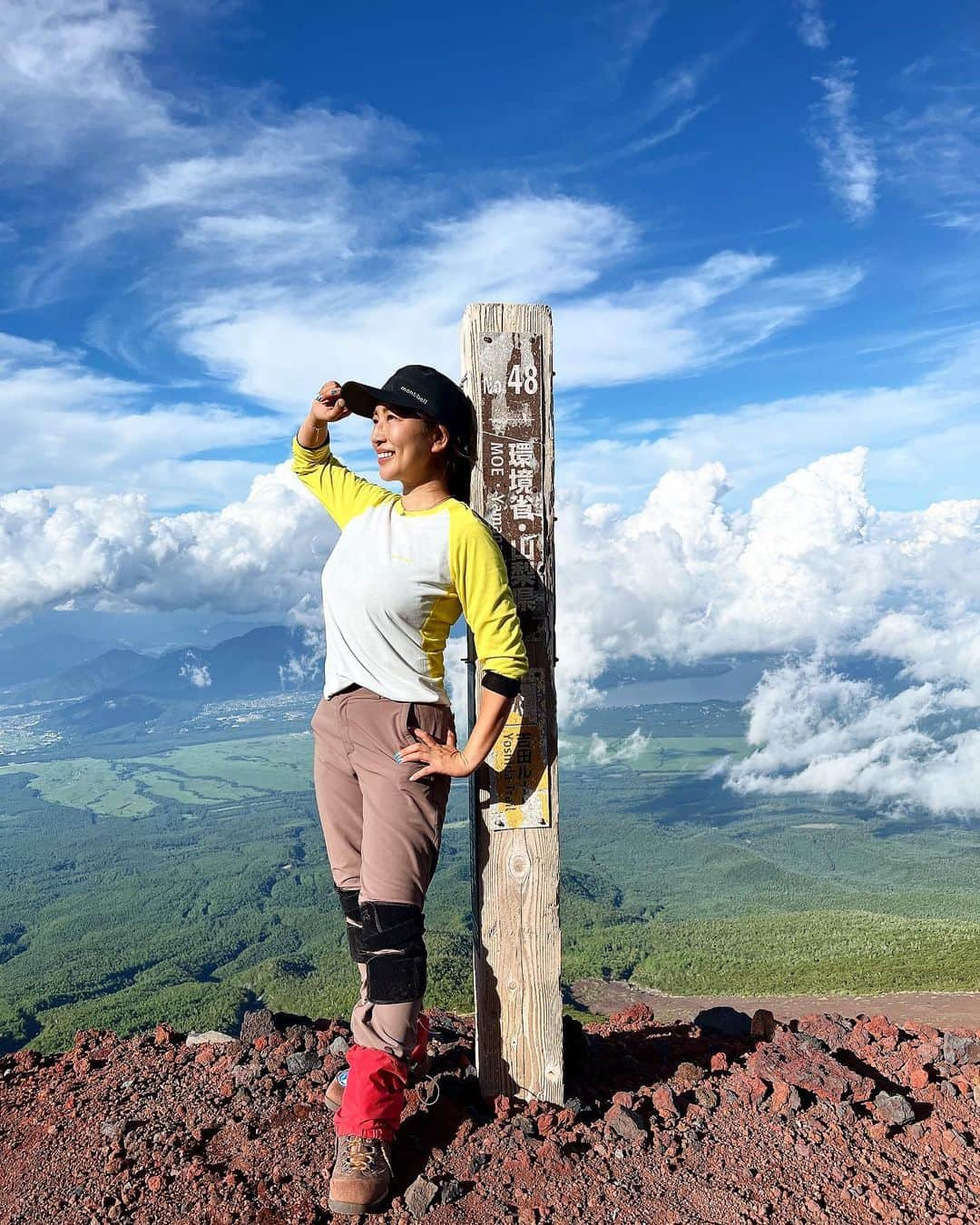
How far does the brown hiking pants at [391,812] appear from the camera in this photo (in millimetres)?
3838

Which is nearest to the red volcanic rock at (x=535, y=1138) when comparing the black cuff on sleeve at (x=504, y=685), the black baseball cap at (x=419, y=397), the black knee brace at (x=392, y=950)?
the black knee brace at (x=392, y=950)

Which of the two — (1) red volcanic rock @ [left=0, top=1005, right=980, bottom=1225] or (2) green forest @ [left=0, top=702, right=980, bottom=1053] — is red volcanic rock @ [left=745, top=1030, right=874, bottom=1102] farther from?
(2) green forest @ [left=0, top=702, right=980, bottom=1053]

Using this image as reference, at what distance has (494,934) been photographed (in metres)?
4.38

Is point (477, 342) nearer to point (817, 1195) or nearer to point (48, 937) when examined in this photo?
point (817, 1195)

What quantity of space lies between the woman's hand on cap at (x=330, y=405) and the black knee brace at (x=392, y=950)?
2.31 meters

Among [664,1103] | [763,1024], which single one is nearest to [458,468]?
[664,1103]

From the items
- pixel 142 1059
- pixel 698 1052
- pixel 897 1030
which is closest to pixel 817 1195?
pixel 698 1052

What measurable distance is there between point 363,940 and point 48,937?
140504 millimetres

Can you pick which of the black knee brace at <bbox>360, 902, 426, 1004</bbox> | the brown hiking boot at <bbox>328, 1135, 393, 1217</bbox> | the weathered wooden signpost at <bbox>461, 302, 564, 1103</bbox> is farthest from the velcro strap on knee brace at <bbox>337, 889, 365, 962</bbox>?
the brown hiking boot at <bbox>328, 1135, 393, 1217</bbox>

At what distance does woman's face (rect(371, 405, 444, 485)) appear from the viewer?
4.00m

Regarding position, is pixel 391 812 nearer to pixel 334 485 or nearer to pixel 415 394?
pixel 334 485

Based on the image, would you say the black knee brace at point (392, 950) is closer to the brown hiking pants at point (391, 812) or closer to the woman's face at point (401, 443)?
the brown hiking pants at point (391, 812)

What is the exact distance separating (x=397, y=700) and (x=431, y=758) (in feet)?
1.01

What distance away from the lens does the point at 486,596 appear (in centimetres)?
380
